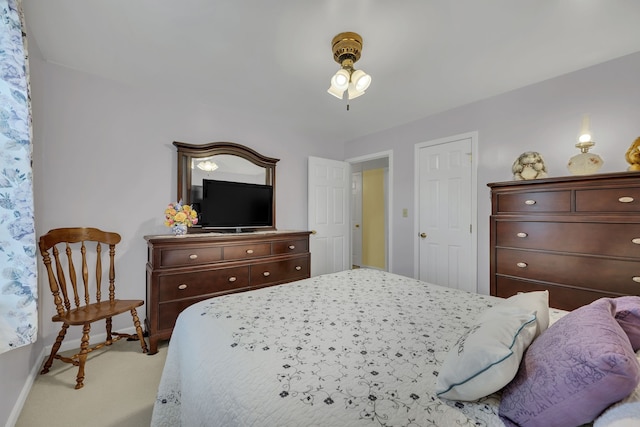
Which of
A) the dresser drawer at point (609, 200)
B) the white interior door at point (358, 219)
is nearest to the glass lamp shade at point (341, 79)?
the dresser drawer at point (609, 200)

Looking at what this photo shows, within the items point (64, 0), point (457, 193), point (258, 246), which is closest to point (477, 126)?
point (457, 193)

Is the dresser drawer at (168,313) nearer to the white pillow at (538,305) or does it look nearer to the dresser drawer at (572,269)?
the white pillow at (538,305)

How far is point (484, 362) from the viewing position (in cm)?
72

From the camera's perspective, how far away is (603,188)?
1824 mm

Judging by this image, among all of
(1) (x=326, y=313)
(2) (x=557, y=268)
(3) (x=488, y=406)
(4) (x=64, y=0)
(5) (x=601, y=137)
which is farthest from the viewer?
(5) (x=601, y=137)

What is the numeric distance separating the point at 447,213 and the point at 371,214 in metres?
2.67

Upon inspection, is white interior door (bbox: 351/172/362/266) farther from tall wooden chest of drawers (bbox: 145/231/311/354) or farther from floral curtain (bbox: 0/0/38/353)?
floral curtain (bbox: 0/0/38/353)

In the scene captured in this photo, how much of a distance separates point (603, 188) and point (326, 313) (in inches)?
83.6

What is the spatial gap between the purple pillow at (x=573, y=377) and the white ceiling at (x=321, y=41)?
1832 millimetres

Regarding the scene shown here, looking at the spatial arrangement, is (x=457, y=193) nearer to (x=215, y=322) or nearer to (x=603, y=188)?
(x=603, y=188)

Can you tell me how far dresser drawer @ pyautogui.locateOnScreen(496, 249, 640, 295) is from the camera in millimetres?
1734

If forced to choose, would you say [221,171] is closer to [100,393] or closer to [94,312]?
[94,312]

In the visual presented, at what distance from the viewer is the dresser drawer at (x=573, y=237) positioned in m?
1.74

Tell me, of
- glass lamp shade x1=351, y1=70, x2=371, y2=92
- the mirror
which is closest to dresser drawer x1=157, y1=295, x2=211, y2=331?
the mirror
